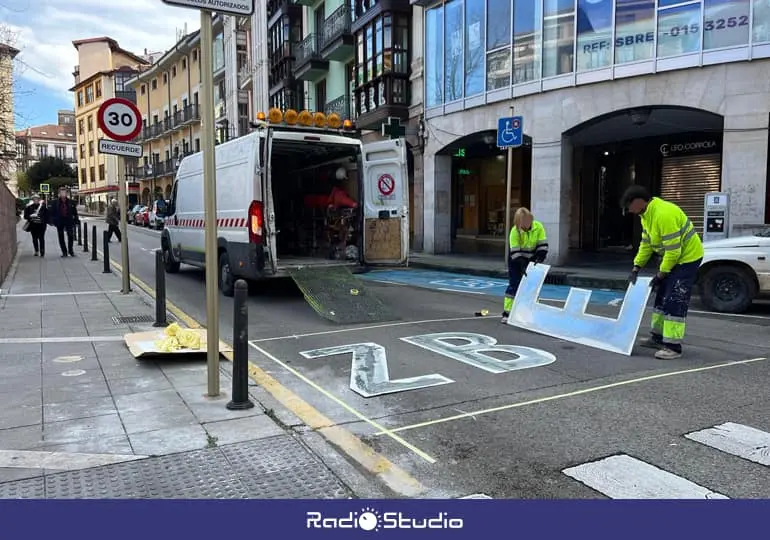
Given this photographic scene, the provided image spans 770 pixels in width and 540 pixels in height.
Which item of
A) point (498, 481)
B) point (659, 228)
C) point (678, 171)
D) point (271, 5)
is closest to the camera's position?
point (498, 481)

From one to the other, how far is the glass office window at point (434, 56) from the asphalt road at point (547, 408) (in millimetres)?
13155

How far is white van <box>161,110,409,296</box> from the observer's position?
918 cm

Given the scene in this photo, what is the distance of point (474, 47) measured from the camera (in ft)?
59.1

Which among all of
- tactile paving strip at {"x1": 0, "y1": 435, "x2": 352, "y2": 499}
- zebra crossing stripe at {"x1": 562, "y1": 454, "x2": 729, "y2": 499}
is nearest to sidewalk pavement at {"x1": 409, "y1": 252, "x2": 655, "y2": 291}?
zebra crossing stripe at {"x1": 562, "y1": 454, "x2": 729, "y2": 499}

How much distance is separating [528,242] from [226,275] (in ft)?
16.6

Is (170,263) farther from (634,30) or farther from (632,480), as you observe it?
(632,480)

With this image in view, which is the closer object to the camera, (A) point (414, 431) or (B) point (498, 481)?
(B) point (498, 481)

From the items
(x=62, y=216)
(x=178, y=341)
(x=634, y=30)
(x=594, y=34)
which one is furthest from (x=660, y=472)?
(x=62, y=216)

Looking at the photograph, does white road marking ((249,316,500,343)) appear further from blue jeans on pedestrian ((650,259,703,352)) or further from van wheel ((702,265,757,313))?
van wheel ((702,265,757,313))

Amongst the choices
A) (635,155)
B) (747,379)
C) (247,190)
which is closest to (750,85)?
(635,155)
